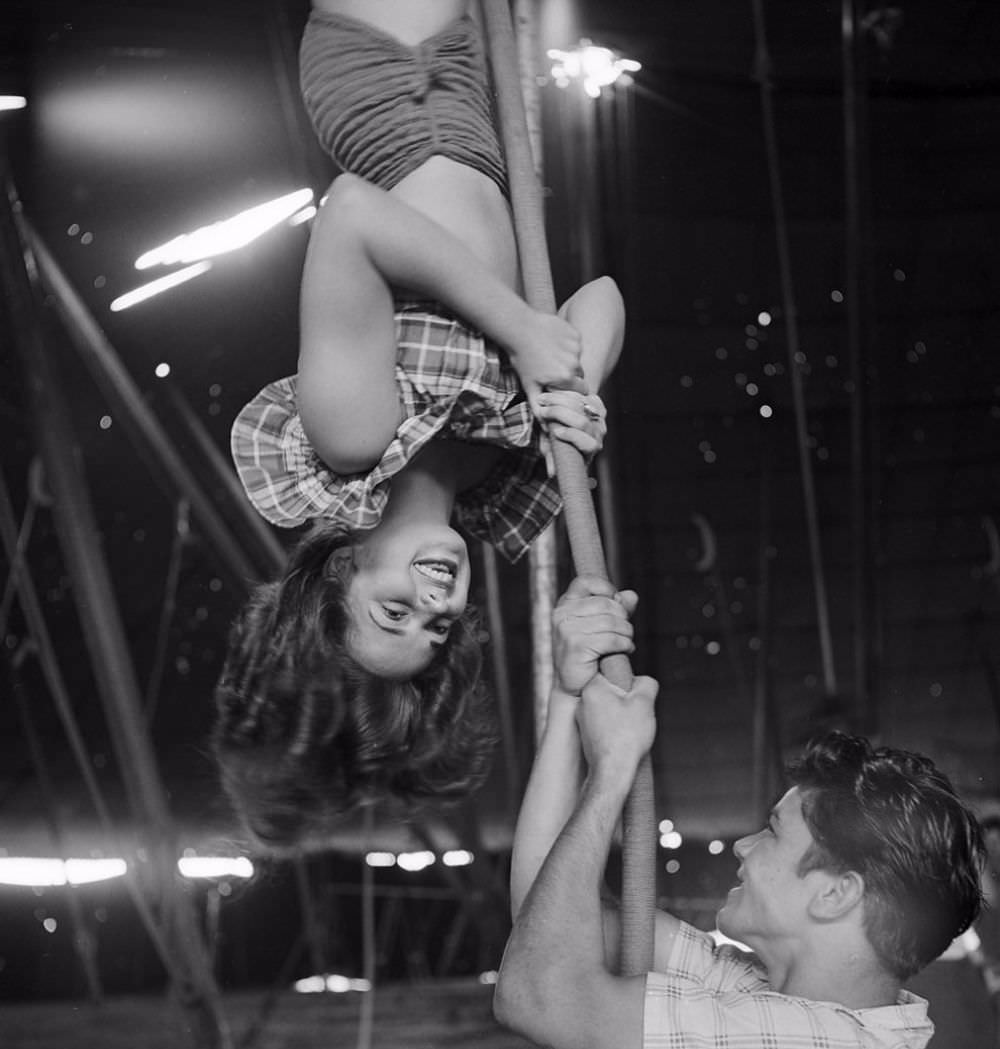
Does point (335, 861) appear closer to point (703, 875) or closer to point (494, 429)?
point (703, 875)

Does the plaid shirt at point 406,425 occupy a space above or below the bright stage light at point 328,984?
above

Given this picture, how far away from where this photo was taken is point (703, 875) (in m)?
5.89

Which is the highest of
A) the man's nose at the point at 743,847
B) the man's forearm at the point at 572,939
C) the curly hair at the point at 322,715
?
the curly hair at the point at 322,715

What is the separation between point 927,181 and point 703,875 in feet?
11.4

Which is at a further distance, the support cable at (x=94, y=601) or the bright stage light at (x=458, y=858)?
the bright stage light at (x=458, y=858)

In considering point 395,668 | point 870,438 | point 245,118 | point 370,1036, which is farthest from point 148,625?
point 870,438

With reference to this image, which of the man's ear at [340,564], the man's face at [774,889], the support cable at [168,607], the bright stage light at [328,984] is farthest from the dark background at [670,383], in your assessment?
the man's face at [774,889]

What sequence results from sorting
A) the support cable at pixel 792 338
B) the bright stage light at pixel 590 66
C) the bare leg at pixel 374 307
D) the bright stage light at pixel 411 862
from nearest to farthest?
the bare leg at pixel 374 307 → the bright stage light at pixel 590 66 → the support cable at pixel 792 338 → the bright stage light at pixel 411 862

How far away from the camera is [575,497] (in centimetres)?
111

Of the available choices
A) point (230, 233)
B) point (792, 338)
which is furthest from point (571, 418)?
point (792, 338)

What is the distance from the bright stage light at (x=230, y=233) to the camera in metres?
2.74

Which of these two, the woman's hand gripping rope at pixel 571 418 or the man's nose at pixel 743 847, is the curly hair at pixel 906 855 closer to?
the man's nose at pixel 743 847

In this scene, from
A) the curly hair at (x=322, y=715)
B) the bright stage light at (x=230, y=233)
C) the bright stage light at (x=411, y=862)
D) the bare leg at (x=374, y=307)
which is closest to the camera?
the bare leg at (x=374, y=307)

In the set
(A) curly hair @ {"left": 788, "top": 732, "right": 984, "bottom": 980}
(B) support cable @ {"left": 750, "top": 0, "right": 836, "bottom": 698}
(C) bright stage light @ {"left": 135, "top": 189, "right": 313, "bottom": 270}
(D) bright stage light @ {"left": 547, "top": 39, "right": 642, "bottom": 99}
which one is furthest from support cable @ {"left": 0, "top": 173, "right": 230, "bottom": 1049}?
(B) support cable @ {"left": 750, "top": 0, "right": 836, "bottom": 698}
